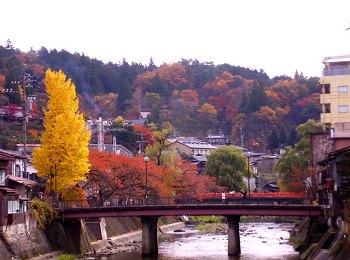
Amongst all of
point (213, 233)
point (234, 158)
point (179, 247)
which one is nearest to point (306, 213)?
point (179, 247)

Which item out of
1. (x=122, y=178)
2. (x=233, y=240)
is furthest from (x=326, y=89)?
(x=122, y=178)

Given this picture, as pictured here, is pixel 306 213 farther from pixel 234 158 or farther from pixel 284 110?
pixel 284 110

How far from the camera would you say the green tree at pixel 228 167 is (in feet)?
343

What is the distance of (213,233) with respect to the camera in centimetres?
8556

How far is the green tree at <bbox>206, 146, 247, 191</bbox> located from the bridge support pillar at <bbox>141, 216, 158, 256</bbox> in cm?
4521

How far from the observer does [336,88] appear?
68.7 meters

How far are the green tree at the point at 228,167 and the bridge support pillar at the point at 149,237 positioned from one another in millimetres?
45209

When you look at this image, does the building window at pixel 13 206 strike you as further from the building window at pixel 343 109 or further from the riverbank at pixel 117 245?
the building window at pixel 343 109

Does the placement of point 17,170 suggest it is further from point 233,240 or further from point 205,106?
point 205,106

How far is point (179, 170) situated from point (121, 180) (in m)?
21.5

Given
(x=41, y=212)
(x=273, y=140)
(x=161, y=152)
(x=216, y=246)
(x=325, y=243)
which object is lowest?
(x=216, y=246)

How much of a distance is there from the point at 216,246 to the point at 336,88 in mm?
19779

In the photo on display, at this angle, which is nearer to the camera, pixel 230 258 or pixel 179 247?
pixel 230 258

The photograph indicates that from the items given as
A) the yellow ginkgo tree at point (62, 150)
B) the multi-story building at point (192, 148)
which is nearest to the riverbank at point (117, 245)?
the yellow ginkgo tree at point (62, 150)
